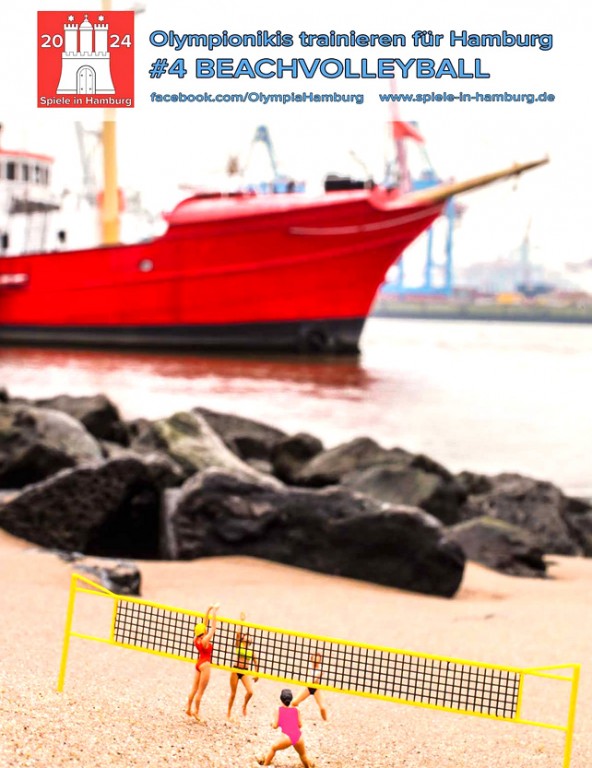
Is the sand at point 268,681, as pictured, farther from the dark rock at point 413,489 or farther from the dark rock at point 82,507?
the dark rock at point 413,489

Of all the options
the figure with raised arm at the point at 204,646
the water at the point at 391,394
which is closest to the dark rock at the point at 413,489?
the water at the point at 391,394

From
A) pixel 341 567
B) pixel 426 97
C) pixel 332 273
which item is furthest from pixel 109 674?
pixel 332 273

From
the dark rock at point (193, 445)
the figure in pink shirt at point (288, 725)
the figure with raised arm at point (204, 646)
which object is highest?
the figure with raised arm at point (204, 646)

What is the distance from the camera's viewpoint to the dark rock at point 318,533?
231 inches

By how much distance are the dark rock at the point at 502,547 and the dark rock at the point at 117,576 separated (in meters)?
2.59

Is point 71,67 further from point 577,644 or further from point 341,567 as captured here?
point 577,644

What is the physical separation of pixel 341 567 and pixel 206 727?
3203 mm

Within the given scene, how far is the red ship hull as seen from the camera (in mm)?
9711

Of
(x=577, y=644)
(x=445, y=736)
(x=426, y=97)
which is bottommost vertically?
(x=577, y=644)

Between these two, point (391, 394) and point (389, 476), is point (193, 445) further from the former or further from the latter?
point (391, 394)

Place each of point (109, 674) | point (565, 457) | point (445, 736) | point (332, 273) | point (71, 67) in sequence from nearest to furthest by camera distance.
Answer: point (445, 736)
point (109, 674)
point (71, 67)
point (565, 457)
point (332, 273)

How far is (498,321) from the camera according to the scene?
1184 cm

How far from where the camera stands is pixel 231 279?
9953 millimetres

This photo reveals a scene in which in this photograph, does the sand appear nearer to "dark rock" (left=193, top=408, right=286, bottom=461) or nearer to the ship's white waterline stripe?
"dark rock" (left=193, top=408, right=286, bottom=461)
